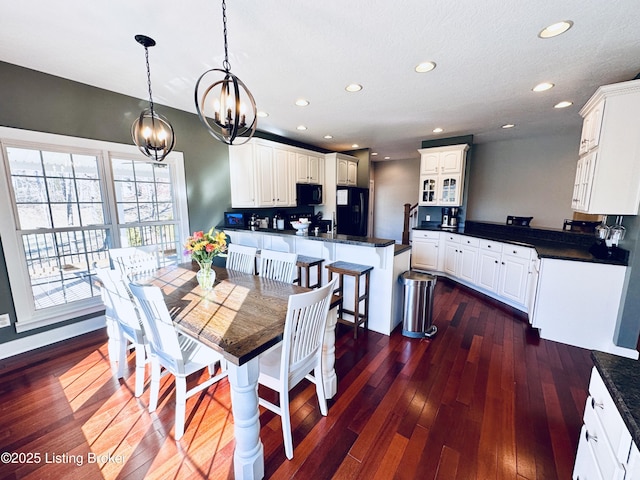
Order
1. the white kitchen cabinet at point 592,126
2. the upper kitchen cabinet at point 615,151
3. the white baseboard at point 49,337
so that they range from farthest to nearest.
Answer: the white baseboard at point 49,337
the white kitchen cabinet at point 592,126
the upper kitchen cabinet at point 615,151

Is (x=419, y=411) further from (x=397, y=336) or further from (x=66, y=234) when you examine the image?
(x=66, y=234)

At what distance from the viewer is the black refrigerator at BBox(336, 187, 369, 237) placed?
5.56m

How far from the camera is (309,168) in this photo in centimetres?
518

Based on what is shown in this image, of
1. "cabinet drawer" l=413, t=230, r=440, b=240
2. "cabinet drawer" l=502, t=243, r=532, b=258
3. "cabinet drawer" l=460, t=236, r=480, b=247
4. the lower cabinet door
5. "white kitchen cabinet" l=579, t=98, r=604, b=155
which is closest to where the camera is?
the lower cabinet door

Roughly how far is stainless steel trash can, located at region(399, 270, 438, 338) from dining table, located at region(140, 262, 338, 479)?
1.23 m

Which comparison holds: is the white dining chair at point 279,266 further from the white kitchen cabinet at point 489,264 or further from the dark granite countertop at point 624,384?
the white kitchen cabinet at point 489,264

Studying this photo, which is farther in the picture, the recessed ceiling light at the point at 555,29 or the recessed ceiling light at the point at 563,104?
the recessed ceiling light at the point at 563,104

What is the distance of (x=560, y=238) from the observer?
3438mm

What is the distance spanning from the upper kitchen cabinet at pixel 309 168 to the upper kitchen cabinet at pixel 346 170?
0.36 metres

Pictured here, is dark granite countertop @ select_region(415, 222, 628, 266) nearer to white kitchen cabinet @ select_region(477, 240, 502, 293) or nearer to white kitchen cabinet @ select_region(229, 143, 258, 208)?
white kitchen cabinet @ select_region(477, 240, 502, 293)

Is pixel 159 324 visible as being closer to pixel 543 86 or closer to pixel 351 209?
pixel 543 86

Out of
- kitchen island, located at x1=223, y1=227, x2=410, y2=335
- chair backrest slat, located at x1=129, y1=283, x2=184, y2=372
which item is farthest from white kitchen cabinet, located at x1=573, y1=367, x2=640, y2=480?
chair backrest slat, located at x1=129, y1=283, x2=184, y2=372

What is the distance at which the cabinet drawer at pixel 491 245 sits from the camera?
3672 mm

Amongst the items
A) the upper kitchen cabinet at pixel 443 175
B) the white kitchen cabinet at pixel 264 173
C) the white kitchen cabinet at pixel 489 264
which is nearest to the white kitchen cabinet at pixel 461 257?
the white kitchen cabinet at pixel 489 264
